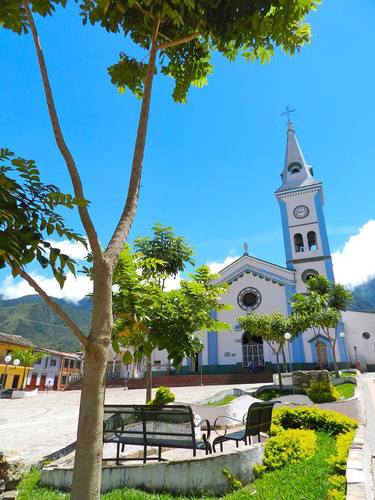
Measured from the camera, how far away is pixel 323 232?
34.1 meters

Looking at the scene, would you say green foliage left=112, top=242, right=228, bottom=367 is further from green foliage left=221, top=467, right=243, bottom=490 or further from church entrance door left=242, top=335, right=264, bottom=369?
church entrance door left=242, top=335, right=264, bottom=369

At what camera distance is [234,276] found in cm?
3378

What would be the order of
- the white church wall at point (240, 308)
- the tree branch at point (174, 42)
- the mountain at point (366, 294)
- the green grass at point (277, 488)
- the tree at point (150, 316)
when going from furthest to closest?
the mountain at point (366, 294) → the white church wall at point (240, 308) → the tree branch at point (174, 42) → the green grass at point (277, 488) → the tree at point (150, 316)

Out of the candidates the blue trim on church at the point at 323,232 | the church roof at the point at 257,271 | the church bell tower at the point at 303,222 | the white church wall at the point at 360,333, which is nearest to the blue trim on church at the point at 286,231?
the church bell tower at the point at 303,222

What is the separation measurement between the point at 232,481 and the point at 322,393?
737cm

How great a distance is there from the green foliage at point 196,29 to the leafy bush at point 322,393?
9436mm

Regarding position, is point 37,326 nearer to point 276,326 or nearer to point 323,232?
point 323,232

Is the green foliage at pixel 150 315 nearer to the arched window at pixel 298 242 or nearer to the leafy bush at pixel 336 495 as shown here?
the leafy bush at pixel 336 495

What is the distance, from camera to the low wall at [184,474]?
4238 mm

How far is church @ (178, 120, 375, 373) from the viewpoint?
2939 centimetres

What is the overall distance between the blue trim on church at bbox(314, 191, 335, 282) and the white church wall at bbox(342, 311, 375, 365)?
415 centimetres

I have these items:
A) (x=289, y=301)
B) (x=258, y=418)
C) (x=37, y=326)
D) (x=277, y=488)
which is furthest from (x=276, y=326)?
(x=37, y=326)

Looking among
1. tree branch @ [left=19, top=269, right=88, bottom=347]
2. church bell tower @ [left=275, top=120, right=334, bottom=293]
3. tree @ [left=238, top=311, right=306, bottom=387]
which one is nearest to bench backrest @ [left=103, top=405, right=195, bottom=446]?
tree branch @ [left=19, top=269, right=88, bottom=347]

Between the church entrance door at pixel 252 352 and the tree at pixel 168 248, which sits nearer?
the tree at pixel 168 248
